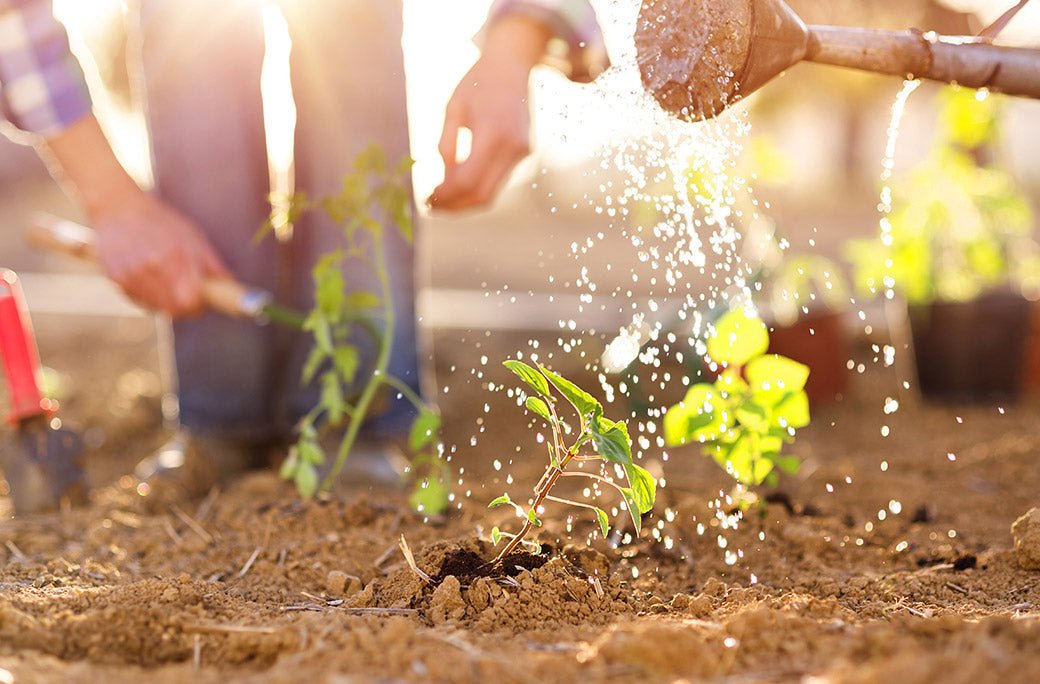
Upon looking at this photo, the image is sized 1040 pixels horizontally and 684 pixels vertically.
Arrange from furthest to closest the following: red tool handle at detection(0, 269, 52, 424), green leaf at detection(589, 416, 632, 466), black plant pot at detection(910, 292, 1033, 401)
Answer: black plant pot at detection(910, 292, 1033, 401) < red tool handle at detection(0, 269, 52, 424) < green leaf at detection(589, 416, 632, 466)

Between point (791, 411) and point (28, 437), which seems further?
point (28, 437)

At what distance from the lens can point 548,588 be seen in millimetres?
1228

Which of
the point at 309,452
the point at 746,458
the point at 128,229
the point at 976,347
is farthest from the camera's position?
the point at 976,347

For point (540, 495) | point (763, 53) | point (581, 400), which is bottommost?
point (540, 495)

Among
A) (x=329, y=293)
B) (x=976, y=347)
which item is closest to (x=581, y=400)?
(x=329, y=293)

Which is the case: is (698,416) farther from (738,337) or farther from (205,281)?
(205,281)

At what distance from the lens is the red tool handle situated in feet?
5.85

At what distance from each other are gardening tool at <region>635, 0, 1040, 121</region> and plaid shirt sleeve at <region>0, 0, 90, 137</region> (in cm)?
110

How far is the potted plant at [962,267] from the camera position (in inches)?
104

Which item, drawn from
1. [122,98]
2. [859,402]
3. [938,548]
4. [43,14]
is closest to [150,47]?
[43,14]

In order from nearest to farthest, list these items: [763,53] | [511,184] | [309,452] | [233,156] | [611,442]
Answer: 1. [611,442]
2. [763,53]
3. [309,452]
4. [233,156]
5. [511,184]

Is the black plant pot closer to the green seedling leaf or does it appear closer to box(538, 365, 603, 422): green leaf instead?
the green seedling leaf

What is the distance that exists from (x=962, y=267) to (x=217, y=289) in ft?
6.42

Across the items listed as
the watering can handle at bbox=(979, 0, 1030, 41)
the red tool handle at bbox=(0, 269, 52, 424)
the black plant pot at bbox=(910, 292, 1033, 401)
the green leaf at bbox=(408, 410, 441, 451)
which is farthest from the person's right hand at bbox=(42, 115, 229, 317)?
the black plant pot at bbox=(910, 292, 1033, 401)
